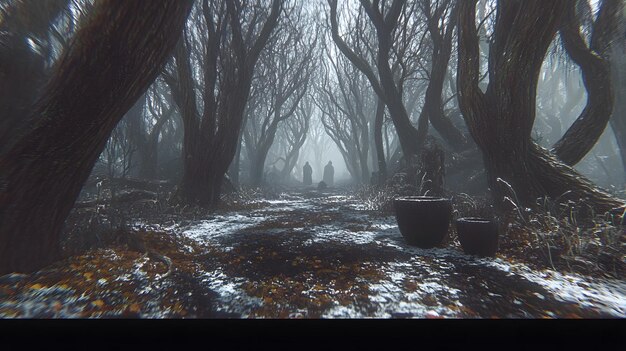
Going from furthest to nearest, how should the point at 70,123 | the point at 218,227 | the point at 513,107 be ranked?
the point at 218,227, the point at 513,107, the point at 70,123

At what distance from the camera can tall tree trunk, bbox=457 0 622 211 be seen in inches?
159

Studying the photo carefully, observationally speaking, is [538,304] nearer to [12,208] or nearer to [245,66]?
[12,208]

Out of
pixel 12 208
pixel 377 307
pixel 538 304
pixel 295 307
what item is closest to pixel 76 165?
pixel 12 208

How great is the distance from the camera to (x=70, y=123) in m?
2.62

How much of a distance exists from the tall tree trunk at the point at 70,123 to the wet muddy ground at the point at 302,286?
456mm

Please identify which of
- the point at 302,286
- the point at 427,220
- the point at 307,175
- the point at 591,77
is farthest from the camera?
the point at 307,175

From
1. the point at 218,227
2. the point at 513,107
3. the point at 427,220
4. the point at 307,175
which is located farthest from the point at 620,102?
the point at 307,175

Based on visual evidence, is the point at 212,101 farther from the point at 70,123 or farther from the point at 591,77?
the point at 591,77

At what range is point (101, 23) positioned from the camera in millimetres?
2551

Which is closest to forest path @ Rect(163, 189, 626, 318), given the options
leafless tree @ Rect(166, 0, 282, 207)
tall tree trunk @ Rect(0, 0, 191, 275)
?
tall tree trunk @ Rect(0, 0, 191, 275)

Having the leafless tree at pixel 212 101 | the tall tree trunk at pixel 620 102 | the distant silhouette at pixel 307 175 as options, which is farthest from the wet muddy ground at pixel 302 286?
the distant silhouette at pixel 307 175

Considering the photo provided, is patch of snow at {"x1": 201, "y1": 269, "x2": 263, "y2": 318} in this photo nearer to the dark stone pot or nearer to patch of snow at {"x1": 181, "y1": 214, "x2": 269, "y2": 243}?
patch of snow at {"x1": 181, "y1": 214, "x2": 269, "y2": 243}

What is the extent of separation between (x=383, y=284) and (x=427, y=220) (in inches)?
59.1

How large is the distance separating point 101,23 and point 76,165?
1.53 metres
